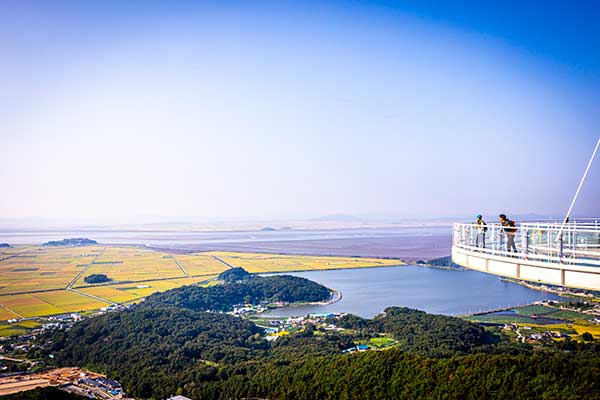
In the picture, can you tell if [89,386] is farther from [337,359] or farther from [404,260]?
[404,260]

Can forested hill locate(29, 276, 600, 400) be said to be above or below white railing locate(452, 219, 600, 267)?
below

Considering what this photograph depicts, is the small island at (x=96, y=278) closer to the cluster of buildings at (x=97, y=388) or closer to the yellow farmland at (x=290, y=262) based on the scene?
the yellow farmland at (x=290, y=262)

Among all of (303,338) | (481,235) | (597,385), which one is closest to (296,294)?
(303,338)

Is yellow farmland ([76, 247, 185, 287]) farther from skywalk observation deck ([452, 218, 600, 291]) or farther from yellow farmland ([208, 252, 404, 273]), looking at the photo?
skywalk observation deck ([452, 218, 600, 291])

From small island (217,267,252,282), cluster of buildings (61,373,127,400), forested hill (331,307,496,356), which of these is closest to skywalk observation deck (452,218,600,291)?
forested hill (331,307,496,356)

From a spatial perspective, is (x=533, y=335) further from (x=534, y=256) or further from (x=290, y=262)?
(x=290, y=262)

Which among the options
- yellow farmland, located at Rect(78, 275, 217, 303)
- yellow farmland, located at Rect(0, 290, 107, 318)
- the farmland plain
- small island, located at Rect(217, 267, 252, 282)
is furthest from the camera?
small island, located at Rect(217, 267, 252, 282)

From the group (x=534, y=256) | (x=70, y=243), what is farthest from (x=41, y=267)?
(x=534, y=256)
